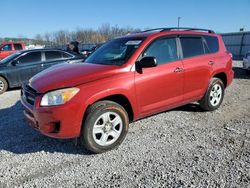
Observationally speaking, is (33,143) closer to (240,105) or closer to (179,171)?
(179,171)

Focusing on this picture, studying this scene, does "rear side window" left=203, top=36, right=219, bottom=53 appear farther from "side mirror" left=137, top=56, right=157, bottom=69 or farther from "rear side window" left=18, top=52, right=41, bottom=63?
"rear side window" left=18, top=52, right=41, bottom=63

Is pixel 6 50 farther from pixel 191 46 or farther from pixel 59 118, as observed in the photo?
pixel 59 118

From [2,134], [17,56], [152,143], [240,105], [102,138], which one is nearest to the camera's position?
[102,138]

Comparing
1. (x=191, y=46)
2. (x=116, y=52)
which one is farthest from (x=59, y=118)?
(x=191, y=46)

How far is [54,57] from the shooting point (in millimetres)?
9070

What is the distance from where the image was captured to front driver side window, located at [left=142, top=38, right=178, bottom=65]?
160 inches

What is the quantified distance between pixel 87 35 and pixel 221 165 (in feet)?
193

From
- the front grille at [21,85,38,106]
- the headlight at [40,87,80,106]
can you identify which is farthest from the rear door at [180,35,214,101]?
the front grille at [21,85,38,106]

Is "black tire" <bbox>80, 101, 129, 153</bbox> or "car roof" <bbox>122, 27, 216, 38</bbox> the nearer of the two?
"black tire" <bbox>80, 101, 129, 153</bbox>

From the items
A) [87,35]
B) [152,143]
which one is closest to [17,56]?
[152,143]

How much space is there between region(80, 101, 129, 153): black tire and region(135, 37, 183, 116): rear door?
0.42 metres

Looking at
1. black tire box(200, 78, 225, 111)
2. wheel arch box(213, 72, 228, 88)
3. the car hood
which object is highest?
the car hood

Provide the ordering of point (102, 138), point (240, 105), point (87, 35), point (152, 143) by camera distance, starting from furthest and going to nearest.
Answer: point (87, 35), point (240, 105), point (152, 143), point (102, 138)

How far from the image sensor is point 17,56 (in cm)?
848
